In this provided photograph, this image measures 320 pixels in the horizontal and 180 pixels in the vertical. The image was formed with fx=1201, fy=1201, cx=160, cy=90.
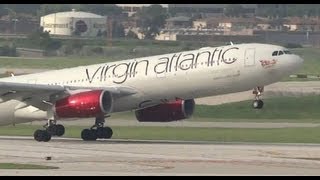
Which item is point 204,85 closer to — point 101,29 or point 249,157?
point 249,157

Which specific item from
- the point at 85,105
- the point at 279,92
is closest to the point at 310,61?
the point at 279,92

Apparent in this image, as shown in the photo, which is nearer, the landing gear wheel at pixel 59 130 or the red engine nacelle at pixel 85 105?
the red engine nacelle at pixel 85 105

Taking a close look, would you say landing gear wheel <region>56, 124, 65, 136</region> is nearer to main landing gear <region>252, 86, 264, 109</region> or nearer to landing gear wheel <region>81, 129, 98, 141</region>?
landing gear wheel <region>81, 129, 98, 141</region>

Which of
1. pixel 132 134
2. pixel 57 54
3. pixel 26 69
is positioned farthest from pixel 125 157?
pixel 57 54

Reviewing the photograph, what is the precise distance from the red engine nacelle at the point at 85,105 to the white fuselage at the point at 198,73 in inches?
52.4

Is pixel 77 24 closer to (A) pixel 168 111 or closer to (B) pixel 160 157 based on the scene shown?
(A) pixel 168 111

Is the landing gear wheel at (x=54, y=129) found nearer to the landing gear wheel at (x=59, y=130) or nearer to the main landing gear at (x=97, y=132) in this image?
the landing gear wheel at (x=59, y=130)

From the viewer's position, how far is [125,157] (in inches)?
1804

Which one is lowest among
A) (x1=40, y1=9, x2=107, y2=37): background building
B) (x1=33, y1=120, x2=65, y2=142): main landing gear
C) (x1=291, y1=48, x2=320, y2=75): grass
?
(x1=40, y1=9, x2=107, y2=37): background building

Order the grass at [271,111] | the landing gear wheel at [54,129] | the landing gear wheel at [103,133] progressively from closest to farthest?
the landing gear wheel at [54,129], the landing gear wheel at [103,133], the grass at [271,111]

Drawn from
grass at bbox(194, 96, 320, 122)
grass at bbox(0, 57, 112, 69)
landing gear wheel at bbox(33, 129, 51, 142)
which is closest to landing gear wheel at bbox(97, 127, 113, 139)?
landing gear wheel at bbox(33, 129, 51, 142)

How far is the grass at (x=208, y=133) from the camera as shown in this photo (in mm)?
59019

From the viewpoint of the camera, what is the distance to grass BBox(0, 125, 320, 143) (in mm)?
59019

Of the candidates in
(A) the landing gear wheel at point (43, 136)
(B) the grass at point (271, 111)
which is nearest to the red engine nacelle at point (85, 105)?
(A) the landing gear wheel at point (43, 136)
